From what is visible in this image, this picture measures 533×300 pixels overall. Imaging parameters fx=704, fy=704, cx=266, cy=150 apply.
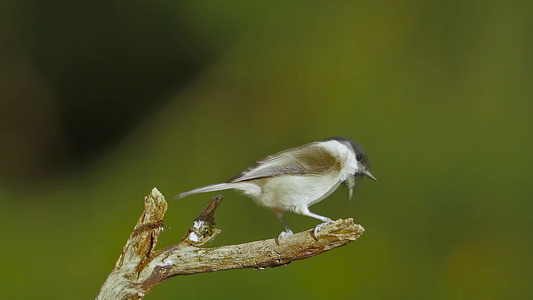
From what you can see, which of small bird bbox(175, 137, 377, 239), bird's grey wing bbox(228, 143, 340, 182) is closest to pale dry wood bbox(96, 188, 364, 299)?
small bird bbox(175, 137, 377, 239)

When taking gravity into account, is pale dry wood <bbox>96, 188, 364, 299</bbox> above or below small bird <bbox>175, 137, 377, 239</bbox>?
below

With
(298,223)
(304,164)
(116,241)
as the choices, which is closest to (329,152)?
(304,164)

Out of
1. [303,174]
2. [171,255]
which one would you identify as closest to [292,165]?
[303,174]

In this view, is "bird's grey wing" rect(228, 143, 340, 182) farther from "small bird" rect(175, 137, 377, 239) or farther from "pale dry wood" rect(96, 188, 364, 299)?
"pale dry wood" rect(96, 188, 364, 299)

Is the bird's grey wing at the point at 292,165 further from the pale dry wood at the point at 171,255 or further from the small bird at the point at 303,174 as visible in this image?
the pale dry wood at the point at 171,255

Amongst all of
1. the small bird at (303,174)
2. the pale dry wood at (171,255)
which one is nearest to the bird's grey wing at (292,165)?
the small bird at (303,174)

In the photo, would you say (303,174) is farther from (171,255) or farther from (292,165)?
(171,255)

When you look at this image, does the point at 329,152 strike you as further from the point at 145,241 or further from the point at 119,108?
the point at 119,108
